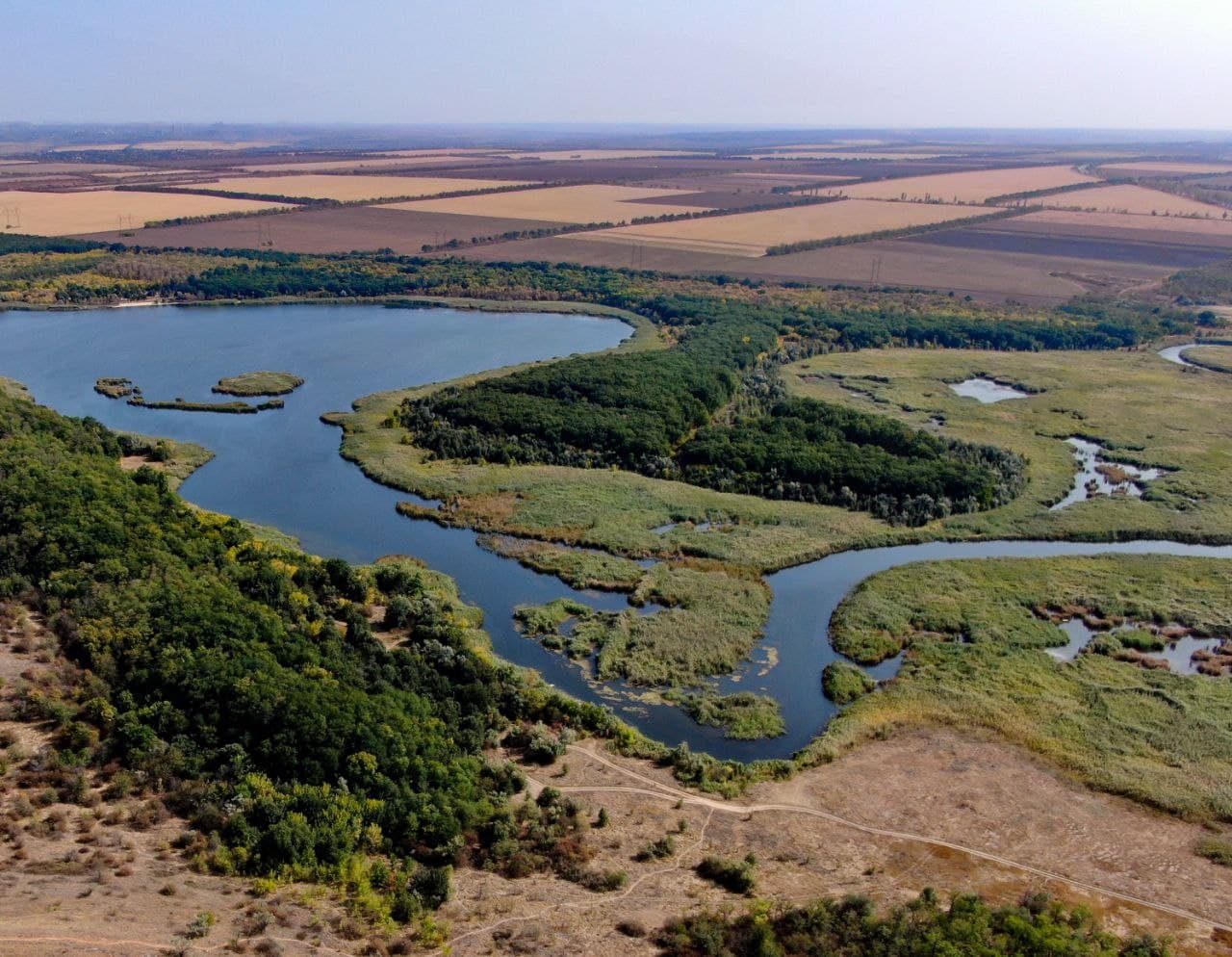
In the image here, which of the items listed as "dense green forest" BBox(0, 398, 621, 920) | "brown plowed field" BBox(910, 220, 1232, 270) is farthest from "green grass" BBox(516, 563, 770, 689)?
"brown plowed field" BBox(910, 220, 1232, 270)

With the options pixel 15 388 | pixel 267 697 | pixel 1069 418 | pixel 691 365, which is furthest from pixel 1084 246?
pixel 267 697

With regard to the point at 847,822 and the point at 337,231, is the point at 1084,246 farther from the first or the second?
the point at 847,822

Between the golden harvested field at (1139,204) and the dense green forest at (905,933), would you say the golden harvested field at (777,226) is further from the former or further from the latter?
the dense green forest at (905,933)

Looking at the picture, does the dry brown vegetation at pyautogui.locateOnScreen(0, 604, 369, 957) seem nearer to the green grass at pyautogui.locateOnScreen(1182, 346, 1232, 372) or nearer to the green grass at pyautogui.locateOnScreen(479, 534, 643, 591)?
the green grass at pyautogui.locateOnScreen(479, 534, 643, 591)

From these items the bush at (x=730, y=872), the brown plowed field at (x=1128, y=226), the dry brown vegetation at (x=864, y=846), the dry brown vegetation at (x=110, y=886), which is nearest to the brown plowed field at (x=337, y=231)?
the brown plowed field at (x=1128, y=226)

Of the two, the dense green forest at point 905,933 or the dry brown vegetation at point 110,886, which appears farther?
the dense green forest at point 905,933

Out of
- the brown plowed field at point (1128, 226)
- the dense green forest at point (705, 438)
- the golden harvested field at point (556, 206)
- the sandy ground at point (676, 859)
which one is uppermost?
the golden harvested field at point (556, 206)

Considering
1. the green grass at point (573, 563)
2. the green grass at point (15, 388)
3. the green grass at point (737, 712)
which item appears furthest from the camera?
the green grass at point (15, 388)
